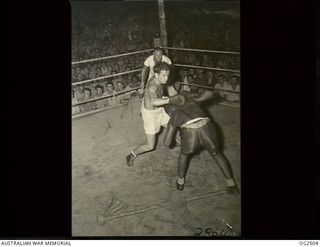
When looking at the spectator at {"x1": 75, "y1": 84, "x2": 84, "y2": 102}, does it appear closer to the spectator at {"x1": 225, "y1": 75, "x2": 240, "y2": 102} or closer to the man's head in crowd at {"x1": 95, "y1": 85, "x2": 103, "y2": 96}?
the man's head in crowd at {"x1": 95, "y1": 85, "x2": 103, "y2": 96}

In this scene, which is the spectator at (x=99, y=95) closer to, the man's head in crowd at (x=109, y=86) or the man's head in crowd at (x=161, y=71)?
the man's head in crowd at (x=109, y=86)

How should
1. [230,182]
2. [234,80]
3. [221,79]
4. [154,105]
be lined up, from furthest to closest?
[221,79] → [234,80] → [154,105] → [230,182]

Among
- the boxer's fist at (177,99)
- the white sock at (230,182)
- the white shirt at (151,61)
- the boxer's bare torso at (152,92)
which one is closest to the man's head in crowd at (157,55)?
the white shirt at (151,61)

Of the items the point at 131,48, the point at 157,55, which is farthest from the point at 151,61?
the point at 131,48

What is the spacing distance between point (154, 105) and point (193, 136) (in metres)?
0.43

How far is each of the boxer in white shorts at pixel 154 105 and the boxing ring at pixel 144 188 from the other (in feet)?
0.47

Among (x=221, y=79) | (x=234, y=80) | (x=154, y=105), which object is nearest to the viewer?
(x=154, y=105)

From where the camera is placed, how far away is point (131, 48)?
9.70ft

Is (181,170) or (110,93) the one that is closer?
(181,170)

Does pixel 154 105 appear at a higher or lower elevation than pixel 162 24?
lower

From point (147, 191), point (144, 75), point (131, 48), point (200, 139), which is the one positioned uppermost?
point (131, 48)

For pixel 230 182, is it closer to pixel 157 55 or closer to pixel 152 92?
pixel 152 92
